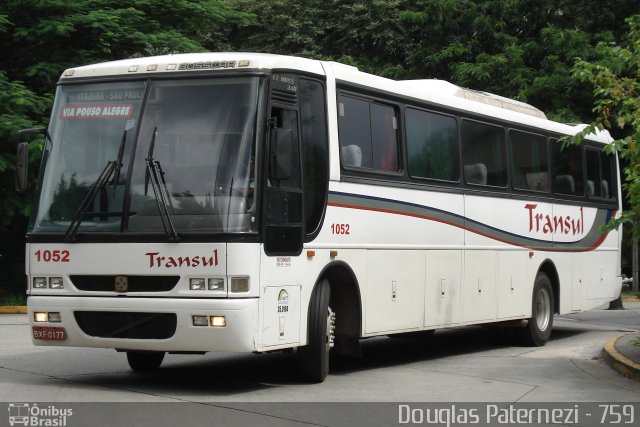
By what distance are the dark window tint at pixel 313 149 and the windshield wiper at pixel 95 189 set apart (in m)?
1.83

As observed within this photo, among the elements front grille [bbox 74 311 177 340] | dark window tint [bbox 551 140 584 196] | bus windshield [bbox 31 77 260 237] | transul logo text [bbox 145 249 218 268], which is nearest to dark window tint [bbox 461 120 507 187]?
dark window tint [bbox 551 140 584 196]

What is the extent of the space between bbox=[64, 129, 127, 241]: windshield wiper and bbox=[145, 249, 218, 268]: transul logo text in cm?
82

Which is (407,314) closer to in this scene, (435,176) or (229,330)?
(435,176)

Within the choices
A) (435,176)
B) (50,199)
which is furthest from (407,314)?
(50,199)

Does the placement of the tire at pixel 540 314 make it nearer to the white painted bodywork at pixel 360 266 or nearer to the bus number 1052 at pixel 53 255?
the white painted bodywork at pixel 360 266

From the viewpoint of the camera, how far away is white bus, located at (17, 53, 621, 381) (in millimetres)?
10648

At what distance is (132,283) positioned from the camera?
10.9m

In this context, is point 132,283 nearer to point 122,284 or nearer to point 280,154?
point 122,284

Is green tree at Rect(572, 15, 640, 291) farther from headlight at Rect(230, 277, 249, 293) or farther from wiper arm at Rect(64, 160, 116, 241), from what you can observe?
wiper arm at Rect(64, 160, 116, 241)

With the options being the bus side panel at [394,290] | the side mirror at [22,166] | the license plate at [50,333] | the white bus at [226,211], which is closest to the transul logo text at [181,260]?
the white bus at [226,211]

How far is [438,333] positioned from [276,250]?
9.07m

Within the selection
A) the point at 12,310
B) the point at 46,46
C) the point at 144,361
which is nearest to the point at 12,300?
the point at 12,310

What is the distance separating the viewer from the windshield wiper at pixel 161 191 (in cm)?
1066

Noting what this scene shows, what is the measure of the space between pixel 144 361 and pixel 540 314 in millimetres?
7142
